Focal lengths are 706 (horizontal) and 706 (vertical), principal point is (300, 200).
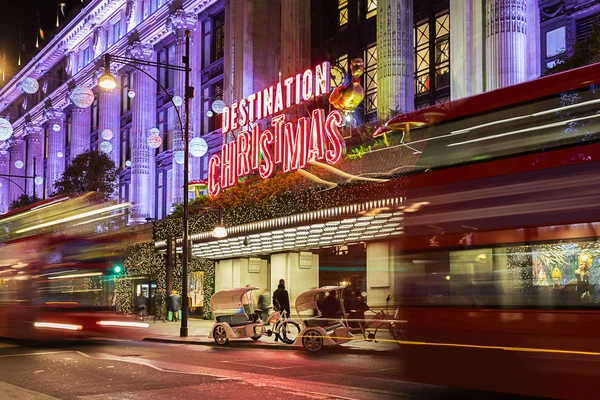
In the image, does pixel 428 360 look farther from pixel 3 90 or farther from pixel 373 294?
pixel 3 90

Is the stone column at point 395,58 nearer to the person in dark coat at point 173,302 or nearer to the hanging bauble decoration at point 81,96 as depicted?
the hanging bauble decoration at point 81,96

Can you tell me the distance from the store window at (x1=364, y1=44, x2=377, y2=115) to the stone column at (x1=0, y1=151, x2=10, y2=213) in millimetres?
65535

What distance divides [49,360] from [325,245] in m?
14.6

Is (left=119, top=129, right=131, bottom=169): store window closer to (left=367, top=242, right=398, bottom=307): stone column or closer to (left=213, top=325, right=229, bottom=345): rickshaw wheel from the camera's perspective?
(left=367, top=242, right=398, bottom=307): stone column

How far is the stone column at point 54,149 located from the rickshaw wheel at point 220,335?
54307mm

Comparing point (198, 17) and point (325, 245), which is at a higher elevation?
point (198, 17)

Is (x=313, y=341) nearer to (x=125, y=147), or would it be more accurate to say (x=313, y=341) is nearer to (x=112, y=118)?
(x=125, y=147)

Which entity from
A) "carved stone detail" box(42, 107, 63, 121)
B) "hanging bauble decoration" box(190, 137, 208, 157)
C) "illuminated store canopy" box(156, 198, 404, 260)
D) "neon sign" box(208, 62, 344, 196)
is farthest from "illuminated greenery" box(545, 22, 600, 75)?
"carved stone detail" box(42, 107, 63, 121)

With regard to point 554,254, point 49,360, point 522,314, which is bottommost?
point 49,360

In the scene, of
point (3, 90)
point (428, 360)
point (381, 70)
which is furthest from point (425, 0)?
point (3, 90)

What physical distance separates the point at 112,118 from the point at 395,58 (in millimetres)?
35300

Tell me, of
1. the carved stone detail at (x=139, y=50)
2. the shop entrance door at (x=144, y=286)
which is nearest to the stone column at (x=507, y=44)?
the shop entrance door at (x=144, y=286)

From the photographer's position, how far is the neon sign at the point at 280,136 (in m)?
27.8

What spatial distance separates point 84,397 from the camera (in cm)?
1052
